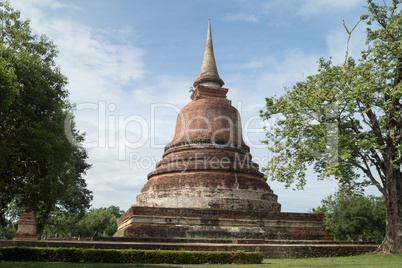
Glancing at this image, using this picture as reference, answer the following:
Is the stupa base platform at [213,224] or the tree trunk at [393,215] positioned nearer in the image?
the tree trunk at [393,215]

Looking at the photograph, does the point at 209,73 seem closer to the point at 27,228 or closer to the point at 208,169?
the point at 208,169

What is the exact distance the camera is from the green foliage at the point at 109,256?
438 inches

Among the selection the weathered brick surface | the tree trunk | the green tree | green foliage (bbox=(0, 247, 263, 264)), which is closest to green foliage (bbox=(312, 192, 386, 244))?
the weathered brick surface

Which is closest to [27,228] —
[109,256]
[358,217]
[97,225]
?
[109,256]

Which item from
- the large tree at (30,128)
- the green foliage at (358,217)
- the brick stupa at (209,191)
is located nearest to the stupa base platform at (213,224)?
the brick stupa at (209,191)

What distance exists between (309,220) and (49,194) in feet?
45.6

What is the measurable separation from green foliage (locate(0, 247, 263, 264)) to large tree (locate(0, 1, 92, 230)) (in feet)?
9.95

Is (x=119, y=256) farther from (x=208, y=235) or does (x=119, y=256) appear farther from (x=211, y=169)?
(x=211, y=169)

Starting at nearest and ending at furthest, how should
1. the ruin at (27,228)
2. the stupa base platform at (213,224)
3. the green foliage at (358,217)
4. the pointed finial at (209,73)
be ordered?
the stupa base platform at (213,224) < the ruin at (27,228) < the pointed finial at (209,73) < the green foliage at (358,217)

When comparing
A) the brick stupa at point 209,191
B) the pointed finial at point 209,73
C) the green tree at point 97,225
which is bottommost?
the green tree at point 97,225

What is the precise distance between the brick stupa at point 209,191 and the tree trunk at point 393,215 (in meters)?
5.02

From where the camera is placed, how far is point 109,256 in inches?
436

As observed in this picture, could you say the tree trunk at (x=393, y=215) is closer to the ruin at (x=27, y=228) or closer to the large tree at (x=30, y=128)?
the large tree at (x=30, y=128)

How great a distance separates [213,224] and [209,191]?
215 centimetres
